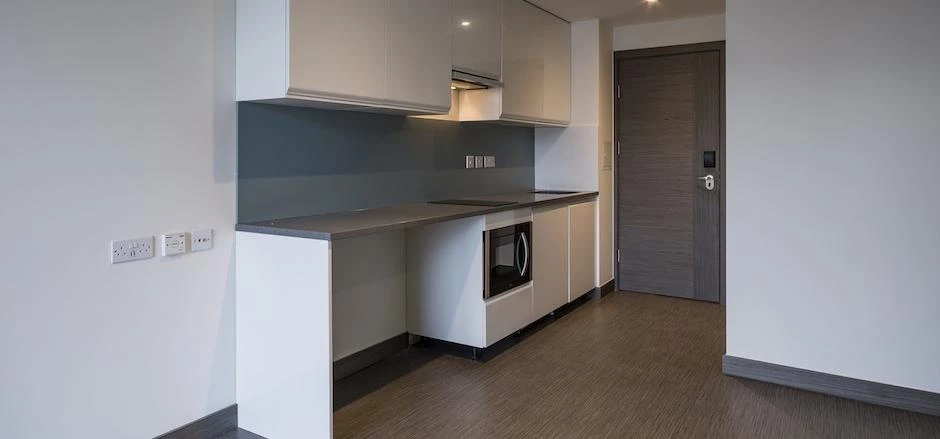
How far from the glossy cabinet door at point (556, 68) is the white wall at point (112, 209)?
2.60 meters

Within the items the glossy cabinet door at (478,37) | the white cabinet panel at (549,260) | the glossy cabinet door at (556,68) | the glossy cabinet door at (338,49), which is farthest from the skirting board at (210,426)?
the glossy cabinet door at (556,68)

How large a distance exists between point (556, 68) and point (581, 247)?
1.40m

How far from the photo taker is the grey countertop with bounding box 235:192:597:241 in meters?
2.38

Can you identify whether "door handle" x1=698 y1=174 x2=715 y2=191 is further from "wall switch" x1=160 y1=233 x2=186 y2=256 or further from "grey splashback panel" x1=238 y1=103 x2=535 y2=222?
"wall switch" x1=160 y1=233 x2=186 y2=256

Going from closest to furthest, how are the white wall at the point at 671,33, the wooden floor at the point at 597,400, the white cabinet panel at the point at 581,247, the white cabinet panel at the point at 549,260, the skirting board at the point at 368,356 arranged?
the wooden floor at the point at 597,400 → the skirting board at the point at 368,356 → the white cabinet panel at the point at 549,260 → the white cabinet panel at the point at 581,247 → the white wall at the point at 671,33

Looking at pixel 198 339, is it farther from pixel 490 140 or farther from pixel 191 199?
pixel 490 140

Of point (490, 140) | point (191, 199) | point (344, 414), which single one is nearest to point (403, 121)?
point (490, 140)

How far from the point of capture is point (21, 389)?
1.95 m

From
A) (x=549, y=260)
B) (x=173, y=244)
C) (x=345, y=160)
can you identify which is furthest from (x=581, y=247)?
(x=173, y=244)

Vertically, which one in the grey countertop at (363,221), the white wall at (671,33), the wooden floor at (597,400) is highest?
the white wall at (671,33)

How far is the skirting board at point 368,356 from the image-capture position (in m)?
3.21

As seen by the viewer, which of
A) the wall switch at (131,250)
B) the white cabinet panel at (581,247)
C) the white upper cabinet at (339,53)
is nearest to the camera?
the wall switch at (131,250)

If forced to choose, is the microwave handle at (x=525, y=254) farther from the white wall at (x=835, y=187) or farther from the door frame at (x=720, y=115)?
the door frame at (x=720, y=115)

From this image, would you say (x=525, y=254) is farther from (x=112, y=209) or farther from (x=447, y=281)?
(x=112, y=209)
